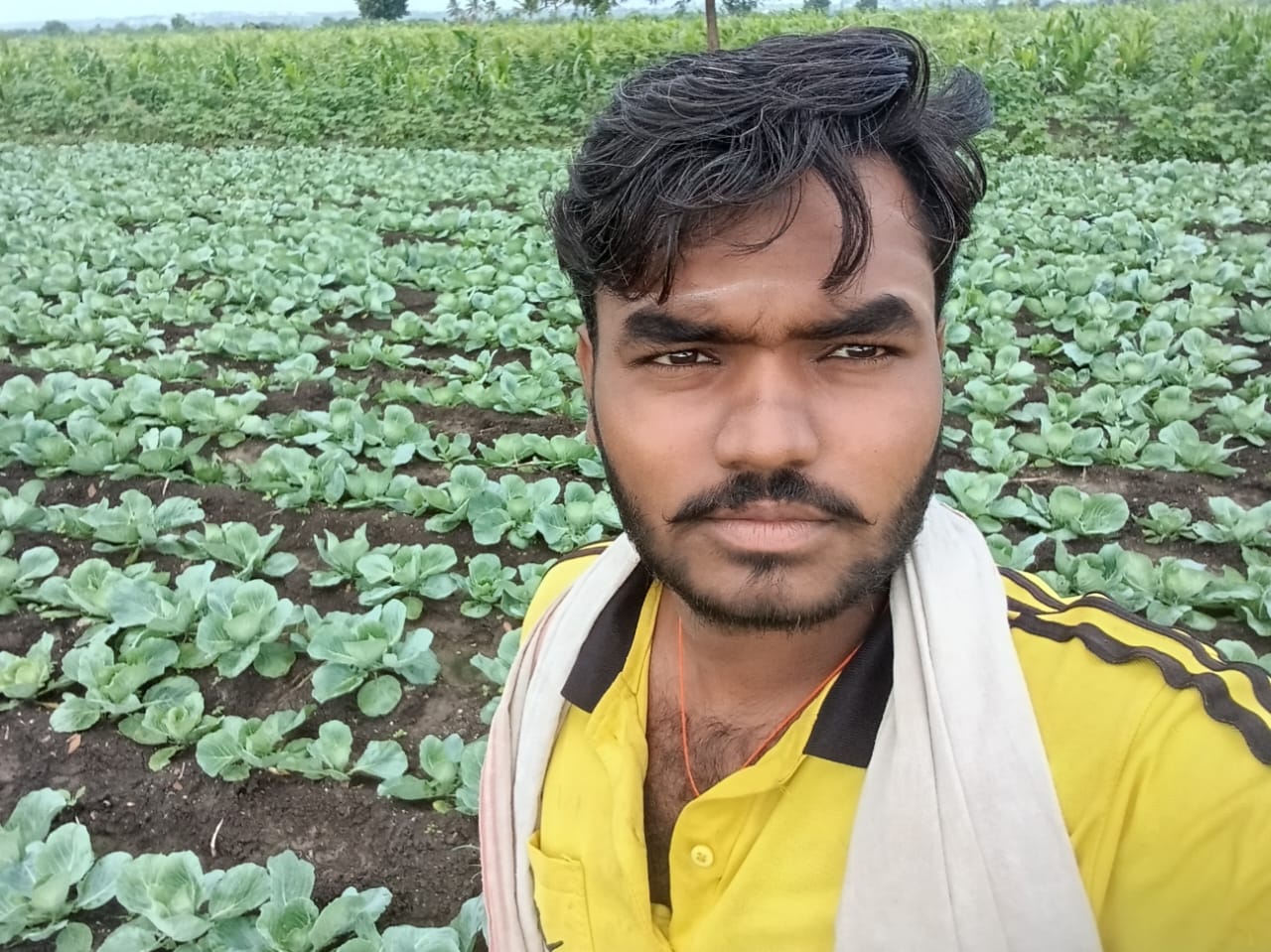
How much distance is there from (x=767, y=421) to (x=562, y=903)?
0.79 meters

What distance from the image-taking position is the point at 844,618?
1.23 m

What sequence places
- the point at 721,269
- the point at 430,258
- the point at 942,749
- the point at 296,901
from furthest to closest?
the point at 430,258 < the point at 296,901 < the point at 721,269 < the point at 942,749

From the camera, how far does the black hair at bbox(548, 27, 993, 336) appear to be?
1092mm

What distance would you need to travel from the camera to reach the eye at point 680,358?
114 cm

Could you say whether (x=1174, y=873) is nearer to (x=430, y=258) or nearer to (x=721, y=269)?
(x=721, y=269)

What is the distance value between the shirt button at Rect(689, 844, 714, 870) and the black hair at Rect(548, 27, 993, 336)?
725 millimetres

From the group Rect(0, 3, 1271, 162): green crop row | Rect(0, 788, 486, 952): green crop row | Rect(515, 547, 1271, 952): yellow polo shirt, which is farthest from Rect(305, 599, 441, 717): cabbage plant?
Rect(0, 3, 1271, 162): green crop row

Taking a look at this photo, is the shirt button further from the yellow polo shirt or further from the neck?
the neck

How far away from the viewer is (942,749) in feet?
3.29

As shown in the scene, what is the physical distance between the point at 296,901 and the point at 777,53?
1853mm

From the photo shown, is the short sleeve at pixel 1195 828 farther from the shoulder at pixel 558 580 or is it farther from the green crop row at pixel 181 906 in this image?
the green crop row at pixel 181 906

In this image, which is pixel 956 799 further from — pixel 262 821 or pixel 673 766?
pixel 262 821

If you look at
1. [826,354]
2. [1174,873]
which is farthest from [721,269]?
[1174,873]

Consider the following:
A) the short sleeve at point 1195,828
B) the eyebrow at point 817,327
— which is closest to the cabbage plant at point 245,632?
the eyebrow at point 817,327
